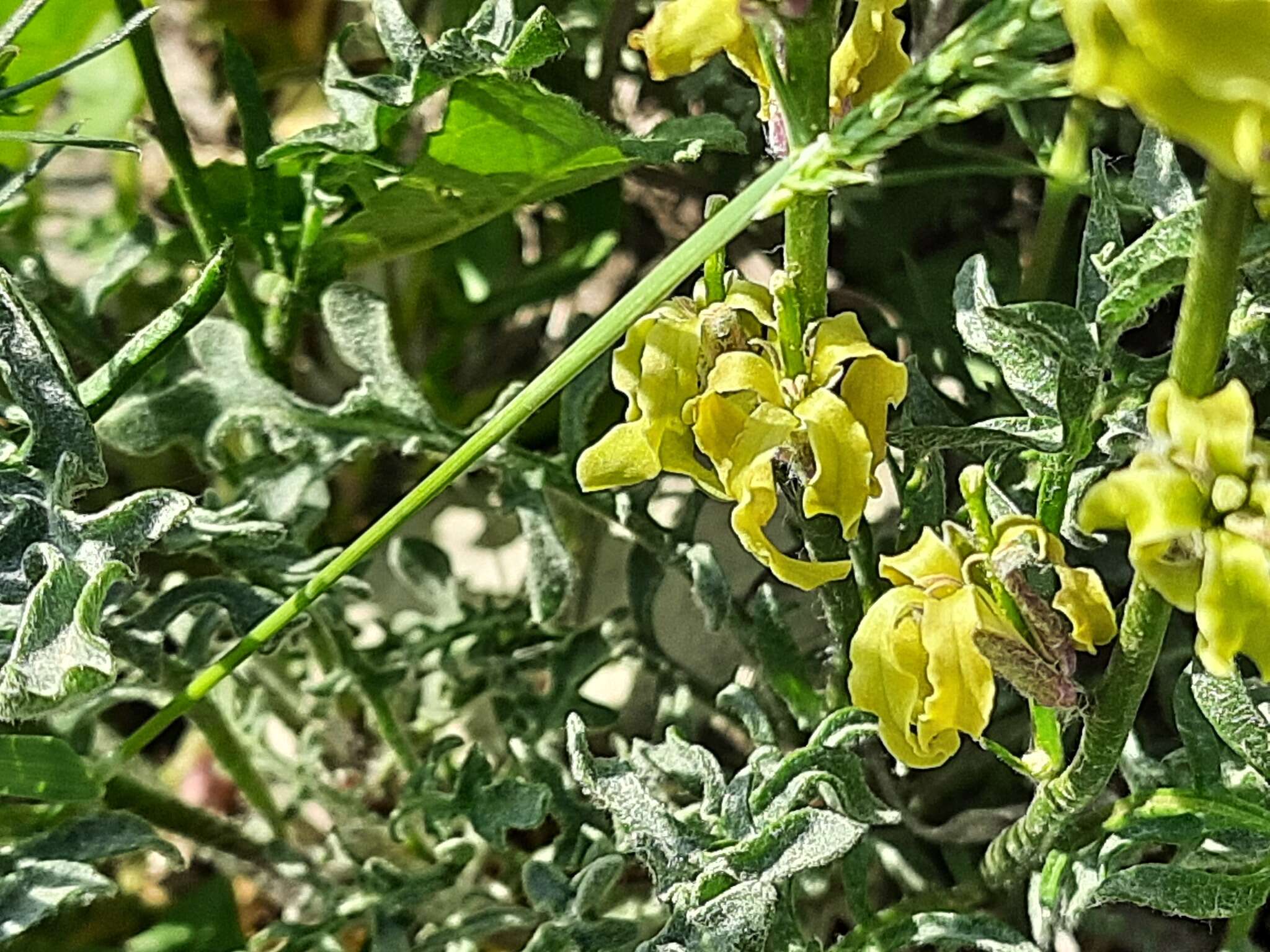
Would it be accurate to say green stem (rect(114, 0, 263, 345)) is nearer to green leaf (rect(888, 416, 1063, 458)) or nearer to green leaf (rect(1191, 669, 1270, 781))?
green leaf (rect(888, 416, 1063, 458))

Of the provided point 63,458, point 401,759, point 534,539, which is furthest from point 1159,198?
point 401,759

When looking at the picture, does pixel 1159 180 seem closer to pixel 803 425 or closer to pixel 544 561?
pixel 803 425

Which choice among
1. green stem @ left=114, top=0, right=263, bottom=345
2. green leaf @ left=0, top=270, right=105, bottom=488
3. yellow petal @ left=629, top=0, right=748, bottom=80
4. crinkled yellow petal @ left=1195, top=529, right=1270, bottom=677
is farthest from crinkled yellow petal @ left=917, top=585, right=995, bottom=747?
green stem @ left=114, top=0, right=263, bottom=345

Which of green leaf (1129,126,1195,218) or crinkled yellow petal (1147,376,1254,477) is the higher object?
crinkled yellow petal (1147,376,1254,477)

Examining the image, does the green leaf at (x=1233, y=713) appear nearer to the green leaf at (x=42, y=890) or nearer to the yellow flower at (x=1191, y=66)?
the yellow flower at (x=1191, y=66)

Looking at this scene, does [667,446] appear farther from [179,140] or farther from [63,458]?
Answer: [179,140]

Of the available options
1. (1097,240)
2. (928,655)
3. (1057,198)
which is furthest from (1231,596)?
(1057,198)

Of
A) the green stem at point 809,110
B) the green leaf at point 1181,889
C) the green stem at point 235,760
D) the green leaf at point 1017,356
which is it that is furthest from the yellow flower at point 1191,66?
the green stem at point 235,760
